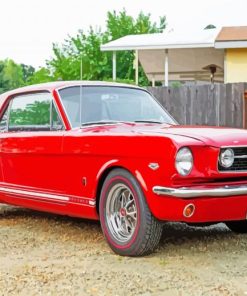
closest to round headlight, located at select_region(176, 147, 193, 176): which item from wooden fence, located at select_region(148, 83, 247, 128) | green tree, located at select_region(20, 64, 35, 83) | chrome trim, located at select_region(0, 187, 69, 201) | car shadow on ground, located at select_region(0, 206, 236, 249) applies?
car shadow on ground, located at select_region(0, 206, 236, 249)

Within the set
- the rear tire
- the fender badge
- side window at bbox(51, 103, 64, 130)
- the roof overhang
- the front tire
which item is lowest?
the rear tire

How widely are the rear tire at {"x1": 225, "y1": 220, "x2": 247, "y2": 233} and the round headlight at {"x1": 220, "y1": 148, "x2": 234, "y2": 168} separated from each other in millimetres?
1287

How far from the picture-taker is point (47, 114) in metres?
6.57

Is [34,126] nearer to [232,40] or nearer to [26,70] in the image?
[232,40]

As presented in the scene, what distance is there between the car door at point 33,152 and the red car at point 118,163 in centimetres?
1

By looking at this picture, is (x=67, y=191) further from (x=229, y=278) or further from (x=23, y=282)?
(x=229, y=278)

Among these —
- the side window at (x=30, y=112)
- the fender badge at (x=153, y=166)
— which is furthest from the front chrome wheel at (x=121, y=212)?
the side window at (x=30, y=112)

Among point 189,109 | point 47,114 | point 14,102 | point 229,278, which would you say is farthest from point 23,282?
point 189,109

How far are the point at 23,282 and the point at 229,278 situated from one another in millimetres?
1495

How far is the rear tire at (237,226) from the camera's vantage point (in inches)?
249

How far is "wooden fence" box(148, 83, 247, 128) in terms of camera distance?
13398 mm

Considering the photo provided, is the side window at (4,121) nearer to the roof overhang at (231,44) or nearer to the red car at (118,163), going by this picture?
the red car at (118,163)

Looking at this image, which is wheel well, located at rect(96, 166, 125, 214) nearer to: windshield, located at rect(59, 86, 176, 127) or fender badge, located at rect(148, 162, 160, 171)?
fender badge, located at rect(148, 162, 160, 171)

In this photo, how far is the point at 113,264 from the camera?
16.8 ft
